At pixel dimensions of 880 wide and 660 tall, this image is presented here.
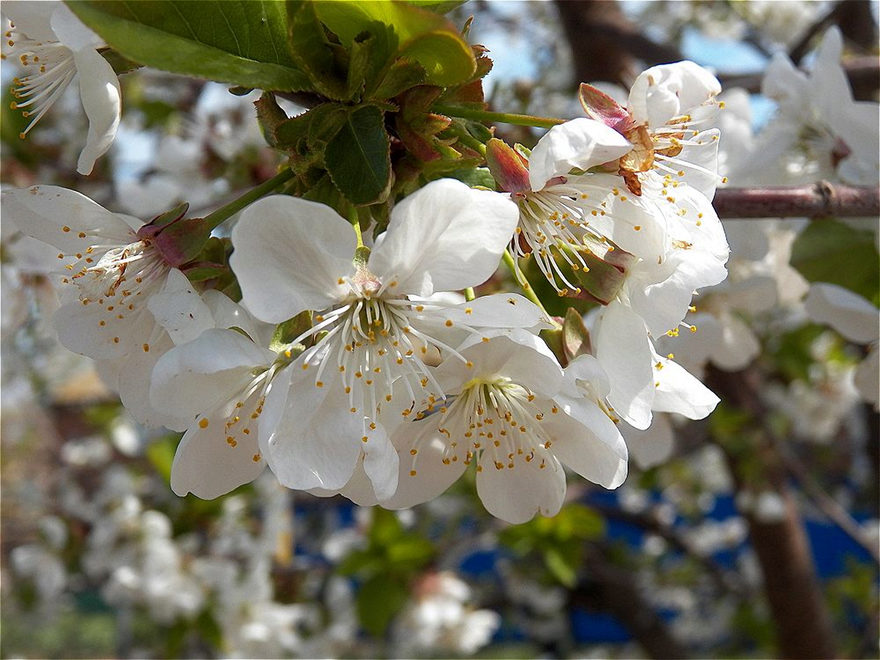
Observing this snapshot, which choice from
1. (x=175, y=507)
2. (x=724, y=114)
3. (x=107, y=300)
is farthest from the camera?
(x=175, y=507)

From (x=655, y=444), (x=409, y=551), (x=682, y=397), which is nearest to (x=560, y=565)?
(x=409, y=551)

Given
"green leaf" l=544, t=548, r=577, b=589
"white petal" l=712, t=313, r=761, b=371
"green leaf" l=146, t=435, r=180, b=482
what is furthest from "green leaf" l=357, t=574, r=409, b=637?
"white petal" l=712, t=313, r=761, b=371

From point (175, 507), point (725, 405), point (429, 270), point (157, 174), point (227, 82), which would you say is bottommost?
point (175, 507)

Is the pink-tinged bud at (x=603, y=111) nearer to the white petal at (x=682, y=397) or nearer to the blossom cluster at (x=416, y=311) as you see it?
the blossom cluster at (x=416, y=311)

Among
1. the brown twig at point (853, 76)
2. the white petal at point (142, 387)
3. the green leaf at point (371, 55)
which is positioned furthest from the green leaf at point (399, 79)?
the brown twig at point (853, 76)

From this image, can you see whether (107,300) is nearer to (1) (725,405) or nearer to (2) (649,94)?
(2) (649,94)

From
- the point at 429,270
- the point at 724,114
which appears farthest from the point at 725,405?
the point at 429,270
